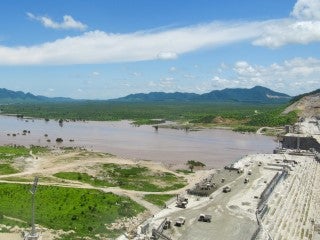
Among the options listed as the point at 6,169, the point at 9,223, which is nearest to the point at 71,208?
the point at 9,223

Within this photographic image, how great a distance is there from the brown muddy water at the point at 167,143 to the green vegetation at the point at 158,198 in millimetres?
27646

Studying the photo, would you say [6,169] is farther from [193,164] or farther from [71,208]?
[193,164]

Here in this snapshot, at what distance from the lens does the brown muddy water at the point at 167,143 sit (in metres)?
112

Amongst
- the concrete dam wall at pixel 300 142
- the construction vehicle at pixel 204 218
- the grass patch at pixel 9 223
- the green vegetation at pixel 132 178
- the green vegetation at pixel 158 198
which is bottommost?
the green vegetation at pixel 158 198

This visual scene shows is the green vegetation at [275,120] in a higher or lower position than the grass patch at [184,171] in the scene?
higher

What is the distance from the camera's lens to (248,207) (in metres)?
48.6

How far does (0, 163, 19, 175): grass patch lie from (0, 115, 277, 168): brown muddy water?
99.4 ft

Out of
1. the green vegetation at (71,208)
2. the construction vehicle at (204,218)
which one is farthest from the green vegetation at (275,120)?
the construction vehicle at (204,218)

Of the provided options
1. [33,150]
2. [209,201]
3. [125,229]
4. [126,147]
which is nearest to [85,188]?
[125,229]

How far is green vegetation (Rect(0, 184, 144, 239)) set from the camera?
53562 mm

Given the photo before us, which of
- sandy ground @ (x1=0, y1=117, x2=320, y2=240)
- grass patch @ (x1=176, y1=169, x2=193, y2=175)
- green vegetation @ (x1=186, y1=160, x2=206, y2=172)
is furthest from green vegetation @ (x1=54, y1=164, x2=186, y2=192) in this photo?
green vegetation @ (x1=186, y1=160, x2=206, y2=172)

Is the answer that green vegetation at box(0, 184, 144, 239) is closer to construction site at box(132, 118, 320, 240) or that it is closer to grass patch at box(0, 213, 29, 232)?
grass patch at box(0, 213, 29, 232)

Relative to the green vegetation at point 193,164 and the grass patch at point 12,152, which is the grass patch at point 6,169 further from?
the green vegetation at point 193,164

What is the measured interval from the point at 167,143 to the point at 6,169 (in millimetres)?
59326
